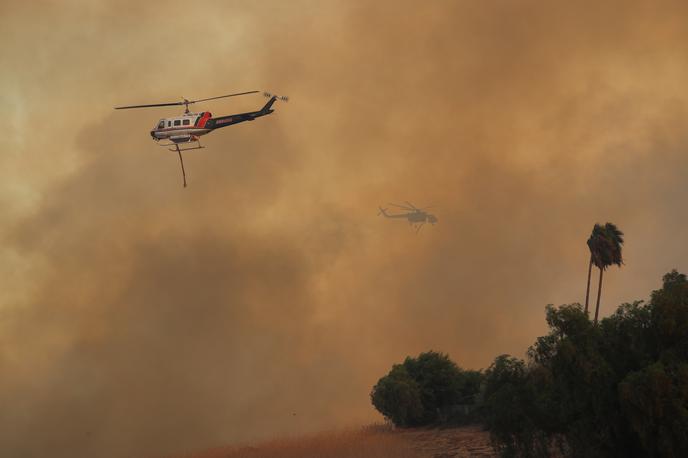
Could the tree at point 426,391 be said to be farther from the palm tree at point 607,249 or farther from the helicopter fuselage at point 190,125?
the helicopter fuselage at point 190,125

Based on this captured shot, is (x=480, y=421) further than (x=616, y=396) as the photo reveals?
Yes

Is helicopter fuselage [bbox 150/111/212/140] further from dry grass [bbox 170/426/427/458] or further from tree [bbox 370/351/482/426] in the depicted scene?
tree [bbox 370/351/482/426]

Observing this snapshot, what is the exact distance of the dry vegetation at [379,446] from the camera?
182 feet

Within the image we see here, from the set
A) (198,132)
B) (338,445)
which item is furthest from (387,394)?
(198,132)

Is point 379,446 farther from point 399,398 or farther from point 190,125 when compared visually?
point 190,125

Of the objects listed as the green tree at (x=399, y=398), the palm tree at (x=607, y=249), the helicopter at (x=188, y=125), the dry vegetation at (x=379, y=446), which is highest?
the helicopter at (x=188, y=125)

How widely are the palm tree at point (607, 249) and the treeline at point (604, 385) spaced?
3221 centimetres

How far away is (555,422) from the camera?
37719mm

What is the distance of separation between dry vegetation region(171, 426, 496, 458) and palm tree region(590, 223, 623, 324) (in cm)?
2034

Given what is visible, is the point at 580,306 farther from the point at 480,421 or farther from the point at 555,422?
the point at 480,421

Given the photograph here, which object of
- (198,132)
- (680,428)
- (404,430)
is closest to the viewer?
(680,428)

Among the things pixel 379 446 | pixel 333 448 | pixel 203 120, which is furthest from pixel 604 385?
pixel 203 120

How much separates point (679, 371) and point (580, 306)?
18.9ft

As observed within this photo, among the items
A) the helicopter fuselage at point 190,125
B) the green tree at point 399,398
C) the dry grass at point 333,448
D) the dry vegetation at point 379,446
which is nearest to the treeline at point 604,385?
the dry vegetation at point 379,446
